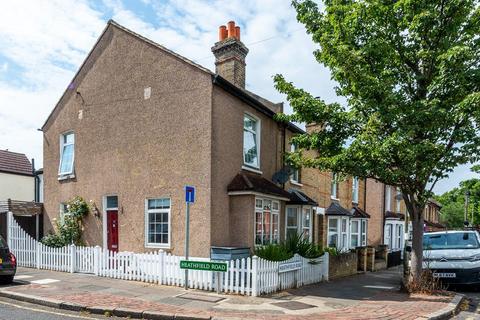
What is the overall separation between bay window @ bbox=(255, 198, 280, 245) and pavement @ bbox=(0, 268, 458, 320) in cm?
239

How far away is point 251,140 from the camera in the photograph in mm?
14820

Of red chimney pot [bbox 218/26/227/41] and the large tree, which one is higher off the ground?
red chimney pot [bbox 218/26/227/41]

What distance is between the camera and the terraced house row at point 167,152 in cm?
1253

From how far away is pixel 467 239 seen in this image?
14164mm

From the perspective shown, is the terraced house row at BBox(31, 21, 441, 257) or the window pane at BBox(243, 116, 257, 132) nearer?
the terraced house row at BBox(31, 21, 441, 257)

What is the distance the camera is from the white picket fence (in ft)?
34.8

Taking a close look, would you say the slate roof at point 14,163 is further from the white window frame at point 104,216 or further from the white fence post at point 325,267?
the white fence post at point 325,267

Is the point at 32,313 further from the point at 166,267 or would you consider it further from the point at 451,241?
the point at 451,241

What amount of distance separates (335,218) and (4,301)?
50.7ft

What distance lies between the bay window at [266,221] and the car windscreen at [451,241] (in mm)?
5312

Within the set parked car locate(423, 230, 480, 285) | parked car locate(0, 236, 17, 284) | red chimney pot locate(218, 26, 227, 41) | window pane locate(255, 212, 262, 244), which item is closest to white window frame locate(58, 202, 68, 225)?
parked car locate(0, 236, 17, 284)

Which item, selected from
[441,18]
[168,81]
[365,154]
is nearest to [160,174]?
[168,81]

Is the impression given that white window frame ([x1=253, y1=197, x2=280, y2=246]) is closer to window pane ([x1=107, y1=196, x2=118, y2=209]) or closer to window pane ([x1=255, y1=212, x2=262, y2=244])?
window pane ([x1=255, y1=212, x2=262, y2=244])

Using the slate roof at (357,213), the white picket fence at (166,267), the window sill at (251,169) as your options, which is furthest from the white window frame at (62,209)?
the slate roof at (357,213)
